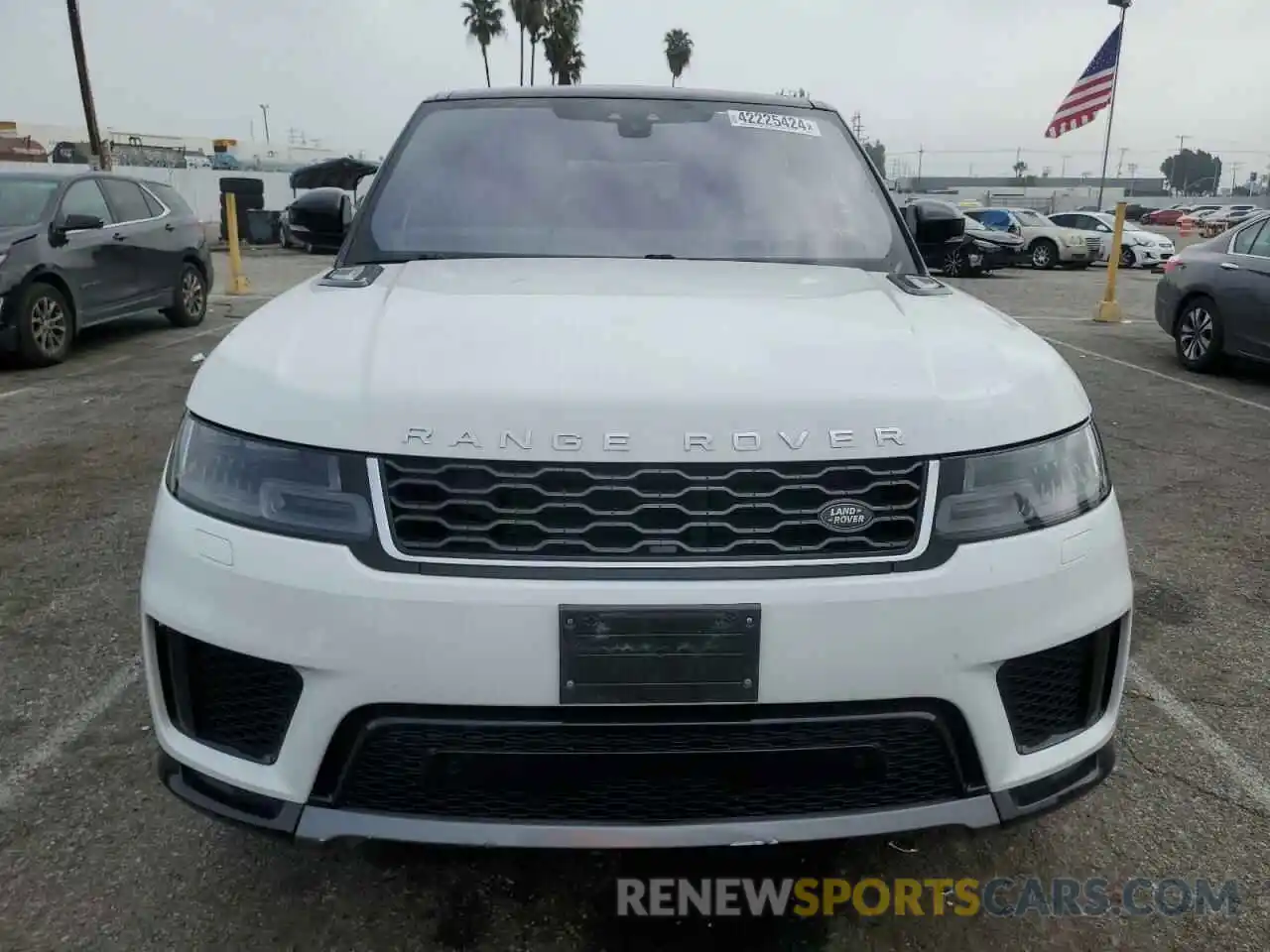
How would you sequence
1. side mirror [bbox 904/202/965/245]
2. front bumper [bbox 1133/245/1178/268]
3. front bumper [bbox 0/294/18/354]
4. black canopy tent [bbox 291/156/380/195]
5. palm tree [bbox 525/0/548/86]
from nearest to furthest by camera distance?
1. side mirror [bbox 904/202/965/245]
2. front bumper [bbox 0/294/18/354]
3. front bumper [bbox 1133/245/1178/268]
4. black canopy tent [bbox 291/156/380/195]
5. palm tree [bbox 525/0/548/86]

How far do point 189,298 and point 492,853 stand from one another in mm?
10057

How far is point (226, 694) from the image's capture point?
1.77 m

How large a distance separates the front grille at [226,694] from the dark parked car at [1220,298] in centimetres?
851

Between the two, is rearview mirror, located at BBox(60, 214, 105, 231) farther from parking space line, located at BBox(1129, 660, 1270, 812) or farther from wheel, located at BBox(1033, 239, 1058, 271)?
wheel, located at BBox(1033, 239, 1058, 271)

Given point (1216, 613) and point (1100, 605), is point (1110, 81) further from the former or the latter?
point (1100, 605)

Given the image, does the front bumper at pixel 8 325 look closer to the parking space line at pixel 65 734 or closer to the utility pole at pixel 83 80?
the parking space line at pixel 65 734

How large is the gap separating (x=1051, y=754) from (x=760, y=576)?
0.67m

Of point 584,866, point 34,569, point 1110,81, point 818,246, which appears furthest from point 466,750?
point 1110,81

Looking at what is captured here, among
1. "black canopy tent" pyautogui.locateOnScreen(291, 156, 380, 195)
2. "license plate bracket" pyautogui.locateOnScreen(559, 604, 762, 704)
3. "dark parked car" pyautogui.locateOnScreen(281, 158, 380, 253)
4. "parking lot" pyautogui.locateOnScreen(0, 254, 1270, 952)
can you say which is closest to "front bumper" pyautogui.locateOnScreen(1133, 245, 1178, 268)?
"black canopy tent" pyautogui.locateOnScreen(291, 156, 380, 195)

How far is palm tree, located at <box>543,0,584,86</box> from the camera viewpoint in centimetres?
5453

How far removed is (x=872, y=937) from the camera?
2.06 metres

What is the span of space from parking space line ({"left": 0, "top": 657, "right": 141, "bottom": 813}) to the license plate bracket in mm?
1728

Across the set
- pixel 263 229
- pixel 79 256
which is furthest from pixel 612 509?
pixel 79 256

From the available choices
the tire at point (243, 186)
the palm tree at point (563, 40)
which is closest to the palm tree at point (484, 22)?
the palm tree at point (563, 40)
